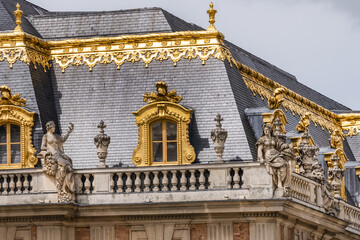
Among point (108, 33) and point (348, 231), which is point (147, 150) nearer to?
point (108, 33)

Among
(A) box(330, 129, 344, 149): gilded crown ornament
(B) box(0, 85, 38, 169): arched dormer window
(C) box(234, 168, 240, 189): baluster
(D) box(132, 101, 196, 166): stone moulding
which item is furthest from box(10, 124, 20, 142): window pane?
(A) box(330, 129, 344, 149): gilded crown ornament

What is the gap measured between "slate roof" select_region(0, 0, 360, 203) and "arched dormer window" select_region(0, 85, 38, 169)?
1.29 ft

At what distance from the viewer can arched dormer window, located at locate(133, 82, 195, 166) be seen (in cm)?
5684

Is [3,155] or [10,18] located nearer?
[3,155]

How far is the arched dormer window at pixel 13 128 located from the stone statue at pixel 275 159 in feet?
24.9

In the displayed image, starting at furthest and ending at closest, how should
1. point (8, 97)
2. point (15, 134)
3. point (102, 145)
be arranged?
1. point (15, 134)
2. point (8, 97)
3. point (102, 145)

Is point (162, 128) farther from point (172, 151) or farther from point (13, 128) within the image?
point (13, 128)

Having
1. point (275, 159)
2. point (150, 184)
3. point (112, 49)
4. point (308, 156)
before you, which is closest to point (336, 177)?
point (308, 156)

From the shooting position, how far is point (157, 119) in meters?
57.2

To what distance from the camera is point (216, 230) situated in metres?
54.8

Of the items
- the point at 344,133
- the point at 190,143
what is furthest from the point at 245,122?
the point at 344,133

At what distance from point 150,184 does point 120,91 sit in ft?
15.4

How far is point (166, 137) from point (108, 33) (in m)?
5.18

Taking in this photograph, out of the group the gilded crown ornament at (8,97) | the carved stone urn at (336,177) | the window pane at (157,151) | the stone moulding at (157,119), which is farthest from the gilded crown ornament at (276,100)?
the gilded crown ornament at (8,97)
